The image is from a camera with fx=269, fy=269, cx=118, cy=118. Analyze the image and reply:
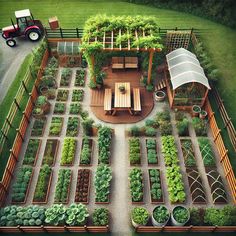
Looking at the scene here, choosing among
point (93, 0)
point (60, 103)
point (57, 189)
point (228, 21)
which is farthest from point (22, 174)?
point (228, 21)

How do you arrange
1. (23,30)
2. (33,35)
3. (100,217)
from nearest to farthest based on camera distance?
(100,217)
(23,30)
(33,35)

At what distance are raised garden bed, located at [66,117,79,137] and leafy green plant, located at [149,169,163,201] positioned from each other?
198 inches

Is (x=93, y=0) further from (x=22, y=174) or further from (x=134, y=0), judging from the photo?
(x=22, y=174)

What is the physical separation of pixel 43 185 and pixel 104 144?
3885mm

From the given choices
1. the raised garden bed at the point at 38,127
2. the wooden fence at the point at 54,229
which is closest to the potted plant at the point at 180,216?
the wooden fence at the point at 54,229

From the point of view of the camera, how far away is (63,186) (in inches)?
545

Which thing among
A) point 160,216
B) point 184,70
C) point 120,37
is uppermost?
point 120,37

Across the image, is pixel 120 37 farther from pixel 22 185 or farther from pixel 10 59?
pixel 22 185

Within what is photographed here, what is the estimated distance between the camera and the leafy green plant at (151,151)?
582 inches

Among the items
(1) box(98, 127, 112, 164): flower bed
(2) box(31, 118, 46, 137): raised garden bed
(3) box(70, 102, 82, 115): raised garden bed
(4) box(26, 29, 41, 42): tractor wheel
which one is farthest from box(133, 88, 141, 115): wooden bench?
(4) box(26, 29, 41, 42): tractor wheel

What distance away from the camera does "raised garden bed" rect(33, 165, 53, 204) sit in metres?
13.5

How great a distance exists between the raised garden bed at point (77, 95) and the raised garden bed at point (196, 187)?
26.8ft

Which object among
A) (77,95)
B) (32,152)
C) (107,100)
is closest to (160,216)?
(32,152)

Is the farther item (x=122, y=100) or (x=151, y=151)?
(x=122, y=100)
